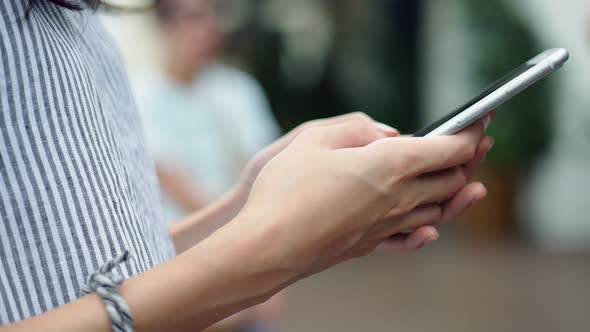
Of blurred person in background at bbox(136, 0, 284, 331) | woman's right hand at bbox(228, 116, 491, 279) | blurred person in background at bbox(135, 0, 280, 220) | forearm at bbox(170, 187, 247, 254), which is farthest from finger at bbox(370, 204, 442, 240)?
blurred person in background at bbox(135, 0, 280, 220)

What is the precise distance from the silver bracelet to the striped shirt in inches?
1.0

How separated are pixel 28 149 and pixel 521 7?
7.72 m

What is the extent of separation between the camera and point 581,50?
26.9ft

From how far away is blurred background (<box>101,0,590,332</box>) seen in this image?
3.74 m

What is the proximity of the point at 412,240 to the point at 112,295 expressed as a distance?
0.50 m

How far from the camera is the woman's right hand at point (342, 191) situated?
3.39 ft

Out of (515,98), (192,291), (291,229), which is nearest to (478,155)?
(291,229)

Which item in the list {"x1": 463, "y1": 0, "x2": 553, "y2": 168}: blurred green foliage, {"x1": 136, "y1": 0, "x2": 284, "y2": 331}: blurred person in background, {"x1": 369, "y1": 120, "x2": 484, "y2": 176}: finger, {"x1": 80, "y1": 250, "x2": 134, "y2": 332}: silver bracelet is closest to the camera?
{"x1": 80, "y1": 250, "x2": 134, "y2": 332}: silver bracelet

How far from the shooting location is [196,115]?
12.0 feet

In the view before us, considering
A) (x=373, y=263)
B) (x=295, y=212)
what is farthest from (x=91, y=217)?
(x=373, y=263)

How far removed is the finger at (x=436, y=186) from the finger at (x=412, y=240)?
47 millimetres

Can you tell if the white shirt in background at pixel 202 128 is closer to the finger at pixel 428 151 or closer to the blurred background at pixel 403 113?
the blurred background at pixel 403 113

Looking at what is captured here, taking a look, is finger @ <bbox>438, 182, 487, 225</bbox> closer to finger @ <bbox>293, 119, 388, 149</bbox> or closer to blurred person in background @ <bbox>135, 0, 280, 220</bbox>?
finger @ <bbox>293, 119, 388, 149</bbox>

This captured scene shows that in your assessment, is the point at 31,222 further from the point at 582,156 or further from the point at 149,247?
the point at 582,156
